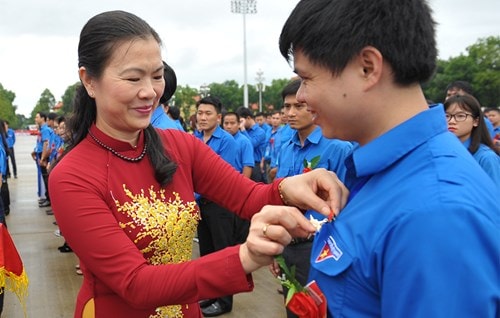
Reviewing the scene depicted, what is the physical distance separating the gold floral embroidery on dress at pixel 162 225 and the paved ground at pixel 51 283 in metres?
3.06

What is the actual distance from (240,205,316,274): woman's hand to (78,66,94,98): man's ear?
857 mm

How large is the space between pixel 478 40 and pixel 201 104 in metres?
51.1

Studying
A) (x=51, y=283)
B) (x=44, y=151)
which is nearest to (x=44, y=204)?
(x=44, y=151)

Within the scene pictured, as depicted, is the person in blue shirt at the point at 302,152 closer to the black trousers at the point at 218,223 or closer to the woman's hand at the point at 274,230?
the black trousers at the point at 218,223

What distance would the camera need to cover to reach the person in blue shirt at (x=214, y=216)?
4676 millimetres

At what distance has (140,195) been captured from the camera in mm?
1691

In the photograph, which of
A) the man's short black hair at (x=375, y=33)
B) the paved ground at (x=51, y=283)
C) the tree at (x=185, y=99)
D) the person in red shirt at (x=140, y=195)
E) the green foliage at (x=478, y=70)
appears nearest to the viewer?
the man's short black hair at (x=375, y=33)

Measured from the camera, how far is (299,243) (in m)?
3.30

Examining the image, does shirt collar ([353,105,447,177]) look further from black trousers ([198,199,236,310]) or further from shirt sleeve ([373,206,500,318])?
black trousers ([198,199,236,310])

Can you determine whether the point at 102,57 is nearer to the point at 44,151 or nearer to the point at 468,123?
the point at 468,123

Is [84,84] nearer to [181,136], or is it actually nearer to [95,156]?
[95,156]

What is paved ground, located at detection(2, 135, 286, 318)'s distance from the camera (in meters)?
4.73

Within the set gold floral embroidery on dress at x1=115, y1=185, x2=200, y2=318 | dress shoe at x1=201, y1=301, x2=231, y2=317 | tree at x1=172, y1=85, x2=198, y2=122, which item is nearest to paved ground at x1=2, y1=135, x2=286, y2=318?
dress shoe at x1=201, y1=301, x2=231, y2=317

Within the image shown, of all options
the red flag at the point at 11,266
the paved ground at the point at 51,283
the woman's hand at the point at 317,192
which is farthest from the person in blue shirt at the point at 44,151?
the woman's hand at the point at 317,192
